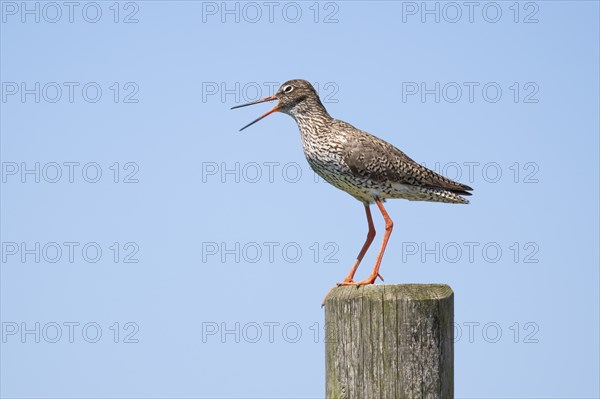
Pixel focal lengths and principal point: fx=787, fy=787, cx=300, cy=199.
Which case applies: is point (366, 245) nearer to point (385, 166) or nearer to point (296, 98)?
point (385, 166)

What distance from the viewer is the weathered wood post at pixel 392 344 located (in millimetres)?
5043

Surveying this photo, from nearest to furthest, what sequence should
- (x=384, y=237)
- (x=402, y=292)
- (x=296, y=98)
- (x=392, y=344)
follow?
1. (x=392, y=344)
2. (x=402, y=292)
3. (x=384, y=237)
4. (x=296, y=98)

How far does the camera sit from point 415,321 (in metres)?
5.11

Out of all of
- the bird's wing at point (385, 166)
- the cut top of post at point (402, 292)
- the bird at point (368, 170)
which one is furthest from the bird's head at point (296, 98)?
the cut top of post at point (402, 292)

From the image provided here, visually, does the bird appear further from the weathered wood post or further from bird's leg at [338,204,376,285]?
the weathered wood post

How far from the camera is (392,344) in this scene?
16.6 ft

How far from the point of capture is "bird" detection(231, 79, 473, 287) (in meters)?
9.76

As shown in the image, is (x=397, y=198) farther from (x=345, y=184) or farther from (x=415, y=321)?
(x=415, y=321)

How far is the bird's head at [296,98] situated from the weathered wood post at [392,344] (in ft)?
18.5

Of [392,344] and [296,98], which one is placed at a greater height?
[296,98]

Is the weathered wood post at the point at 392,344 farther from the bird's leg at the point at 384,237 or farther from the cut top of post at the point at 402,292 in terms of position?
the bird's leg at the point at 384,237

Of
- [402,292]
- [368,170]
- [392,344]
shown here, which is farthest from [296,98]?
[392,344]

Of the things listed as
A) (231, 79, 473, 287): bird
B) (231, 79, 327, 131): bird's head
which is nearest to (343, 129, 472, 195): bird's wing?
(231, 79, 473, 287): bird

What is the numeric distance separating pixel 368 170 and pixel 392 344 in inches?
191
